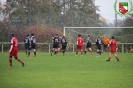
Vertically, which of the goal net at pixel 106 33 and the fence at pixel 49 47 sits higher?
the goal net at pixel 106 33

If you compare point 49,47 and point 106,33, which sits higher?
point 106,33

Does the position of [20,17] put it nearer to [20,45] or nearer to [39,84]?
[20,45]

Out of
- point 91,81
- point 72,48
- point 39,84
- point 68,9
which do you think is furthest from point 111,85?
point 68,9

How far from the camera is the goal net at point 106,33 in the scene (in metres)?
40.5

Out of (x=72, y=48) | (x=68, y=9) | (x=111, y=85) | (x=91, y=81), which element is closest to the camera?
(x=111, y=85)

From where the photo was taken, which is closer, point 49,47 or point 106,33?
point 49,47

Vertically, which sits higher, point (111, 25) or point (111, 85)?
point (111, 25)

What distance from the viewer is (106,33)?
4194cm

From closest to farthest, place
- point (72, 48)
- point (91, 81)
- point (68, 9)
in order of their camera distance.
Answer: point (91, 81) < point (72, 48) < point (68, 9)

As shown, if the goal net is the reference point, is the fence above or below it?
below

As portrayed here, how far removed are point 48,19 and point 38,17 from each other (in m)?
1.17

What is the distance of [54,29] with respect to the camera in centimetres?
4206

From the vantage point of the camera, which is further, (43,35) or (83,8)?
(83,8)

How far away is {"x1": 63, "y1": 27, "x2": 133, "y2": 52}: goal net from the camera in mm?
40500
